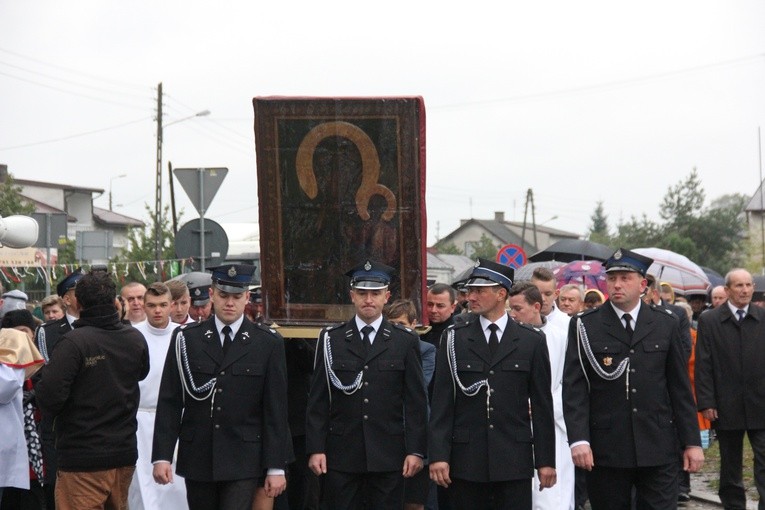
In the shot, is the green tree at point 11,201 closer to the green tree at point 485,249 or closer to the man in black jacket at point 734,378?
the man in black jacket at point 734,378

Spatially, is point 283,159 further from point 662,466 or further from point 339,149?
point 662,466

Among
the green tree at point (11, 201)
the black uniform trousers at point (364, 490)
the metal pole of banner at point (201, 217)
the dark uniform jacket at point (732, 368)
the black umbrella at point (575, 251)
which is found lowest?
the black uniform trousers at point (364, 490)

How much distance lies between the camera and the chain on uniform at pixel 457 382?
24.2ft

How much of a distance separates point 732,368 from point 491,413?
4164mm

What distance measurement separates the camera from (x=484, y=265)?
301 inches

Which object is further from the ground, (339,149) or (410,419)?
(339,149)

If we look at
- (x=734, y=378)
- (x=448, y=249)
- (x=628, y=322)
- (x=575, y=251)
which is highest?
(x=448, y=249)

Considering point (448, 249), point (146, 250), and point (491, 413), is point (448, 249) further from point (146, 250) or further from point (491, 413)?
point (491, 413)

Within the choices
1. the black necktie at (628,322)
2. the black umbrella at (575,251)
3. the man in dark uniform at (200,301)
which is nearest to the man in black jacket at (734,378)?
the black necktie at (628,322)

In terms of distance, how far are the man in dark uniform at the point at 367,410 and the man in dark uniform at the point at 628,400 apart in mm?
971

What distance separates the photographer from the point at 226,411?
7.45m

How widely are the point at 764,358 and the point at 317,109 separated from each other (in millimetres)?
4460

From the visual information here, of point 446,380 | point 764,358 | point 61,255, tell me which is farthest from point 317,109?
point 61,255

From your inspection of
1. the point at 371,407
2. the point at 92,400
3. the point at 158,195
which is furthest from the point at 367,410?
the point at 158,195
